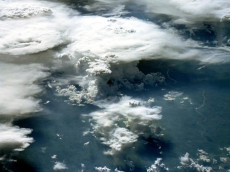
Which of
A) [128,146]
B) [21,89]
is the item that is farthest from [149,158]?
[21,89]

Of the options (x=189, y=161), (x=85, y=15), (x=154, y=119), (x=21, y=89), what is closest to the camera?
(x=189, y=161)

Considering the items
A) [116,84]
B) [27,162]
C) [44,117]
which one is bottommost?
[27,162]

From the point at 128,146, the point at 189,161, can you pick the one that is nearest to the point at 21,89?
the point at 128,146

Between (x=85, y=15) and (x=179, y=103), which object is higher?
(x=85, y=15)

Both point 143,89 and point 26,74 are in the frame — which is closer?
point 143,89

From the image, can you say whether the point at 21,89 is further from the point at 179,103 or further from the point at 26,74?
the point at 179,103

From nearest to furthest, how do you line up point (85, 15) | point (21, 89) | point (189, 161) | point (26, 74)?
point (189, 161) → point (21, 89) → point (26, 74) → point (85, 15)

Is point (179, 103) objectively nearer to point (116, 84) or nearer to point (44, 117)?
point (116, 84)
